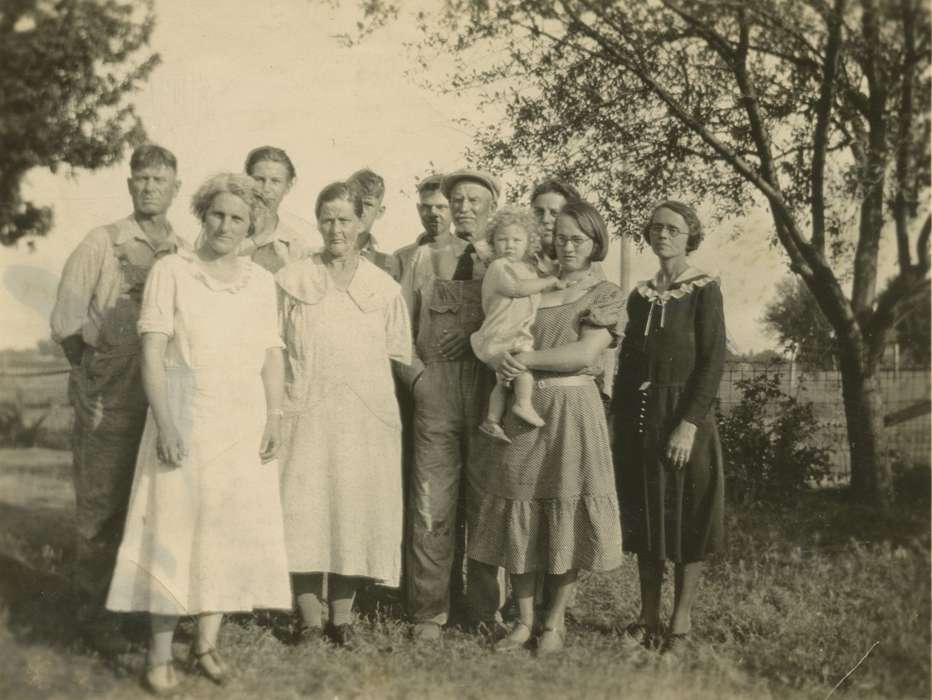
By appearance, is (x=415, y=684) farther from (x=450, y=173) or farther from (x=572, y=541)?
(x=450, y=173)

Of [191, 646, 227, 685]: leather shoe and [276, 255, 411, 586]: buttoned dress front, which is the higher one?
[276, 255, 411, 586]: buttoned dress front

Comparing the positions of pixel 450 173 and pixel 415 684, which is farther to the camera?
pixel 450 173

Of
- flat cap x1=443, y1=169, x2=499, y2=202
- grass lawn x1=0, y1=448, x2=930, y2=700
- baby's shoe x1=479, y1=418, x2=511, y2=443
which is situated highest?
flat cap x1=443, y1=169, x2=499, y2=202

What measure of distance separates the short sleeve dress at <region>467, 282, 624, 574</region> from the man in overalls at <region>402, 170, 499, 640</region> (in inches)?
12.6

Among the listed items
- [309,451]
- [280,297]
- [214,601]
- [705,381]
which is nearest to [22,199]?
[280,297]

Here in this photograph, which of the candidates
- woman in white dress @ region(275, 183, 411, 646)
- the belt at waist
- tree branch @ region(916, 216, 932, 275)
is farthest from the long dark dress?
tree branch @ region(916, 216, 932, 275)

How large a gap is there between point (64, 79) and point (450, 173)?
5.95 feet

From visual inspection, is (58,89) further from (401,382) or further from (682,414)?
(682,414)

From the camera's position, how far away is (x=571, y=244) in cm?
379

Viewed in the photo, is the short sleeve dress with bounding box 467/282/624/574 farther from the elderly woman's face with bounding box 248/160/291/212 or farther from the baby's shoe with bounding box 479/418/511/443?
the elderly woman's face with bounding box 248/160/291/212

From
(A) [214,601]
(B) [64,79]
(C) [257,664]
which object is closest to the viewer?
(A) [214,601]

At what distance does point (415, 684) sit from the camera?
3771 mm

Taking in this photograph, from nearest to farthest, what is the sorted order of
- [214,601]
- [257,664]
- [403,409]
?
[214,601], [257,664], [403,409]

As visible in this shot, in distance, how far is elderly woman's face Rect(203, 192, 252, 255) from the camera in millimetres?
3410
